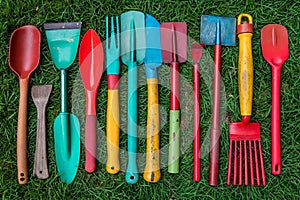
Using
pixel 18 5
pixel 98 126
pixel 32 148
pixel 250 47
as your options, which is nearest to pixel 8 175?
pixel 32 148

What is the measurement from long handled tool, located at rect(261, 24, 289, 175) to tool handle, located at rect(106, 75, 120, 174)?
2.08 feet

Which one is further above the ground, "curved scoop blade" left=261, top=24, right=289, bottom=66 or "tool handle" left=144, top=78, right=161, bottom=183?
"curved scoop blade" left=261, top=24, right=289, bottom=66

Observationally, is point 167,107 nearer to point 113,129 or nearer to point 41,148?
point 113,129

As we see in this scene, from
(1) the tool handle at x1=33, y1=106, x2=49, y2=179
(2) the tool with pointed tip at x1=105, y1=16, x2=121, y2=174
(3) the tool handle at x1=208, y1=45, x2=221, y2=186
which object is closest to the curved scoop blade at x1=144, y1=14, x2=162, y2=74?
(2) the tool with pointed tip at x1=105, y1=16, x2=121, y2=174

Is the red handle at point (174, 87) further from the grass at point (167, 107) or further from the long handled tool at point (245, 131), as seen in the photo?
the long handled tool at point (245, 131)

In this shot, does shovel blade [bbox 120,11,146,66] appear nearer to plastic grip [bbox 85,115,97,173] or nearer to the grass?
the grass

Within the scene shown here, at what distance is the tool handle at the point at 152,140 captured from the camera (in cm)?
160

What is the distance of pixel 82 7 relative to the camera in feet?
5.64

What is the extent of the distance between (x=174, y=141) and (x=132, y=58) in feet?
1.27

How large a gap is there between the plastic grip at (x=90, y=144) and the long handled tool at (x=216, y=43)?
19.0 inches

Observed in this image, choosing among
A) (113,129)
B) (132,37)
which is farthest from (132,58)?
(113,129)

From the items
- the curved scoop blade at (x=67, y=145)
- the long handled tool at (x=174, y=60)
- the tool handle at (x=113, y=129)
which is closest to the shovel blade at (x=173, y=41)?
the long handled tool at (x=174, y=60)

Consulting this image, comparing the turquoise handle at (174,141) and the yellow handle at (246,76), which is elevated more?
the yellow handle at (246,76)

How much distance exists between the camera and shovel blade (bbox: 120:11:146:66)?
1.65 metres
